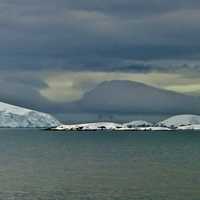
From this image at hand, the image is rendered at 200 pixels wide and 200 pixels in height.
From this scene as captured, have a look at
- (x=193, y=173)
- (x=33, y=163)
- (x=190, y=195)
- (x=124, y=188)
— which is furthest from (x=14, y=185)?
(x=33, y=163)

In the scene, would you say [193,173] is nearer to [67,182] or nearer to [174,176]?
[174,176]

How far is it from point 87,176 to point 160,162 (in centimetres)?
A: 3396

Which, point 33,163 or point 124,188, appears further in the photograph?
point 33,163

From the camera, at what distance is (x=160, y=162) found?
12600cm

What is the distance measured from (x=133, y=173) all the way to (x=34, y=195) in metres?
29.1

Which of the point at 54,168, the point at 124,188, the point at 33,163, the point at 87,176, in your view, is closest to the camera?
the point at 124,188

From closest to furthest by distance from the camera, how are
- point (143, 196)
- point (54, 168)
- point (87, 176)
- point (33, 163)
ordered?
point (143, 196) → point (87, 176) → point (54, 168) → point (33, 163)

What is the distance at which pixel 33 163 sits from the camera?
124m

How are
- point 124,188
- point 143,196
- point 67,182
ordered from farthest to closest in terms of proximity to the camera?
point 67,182
point 124,188
point 143,196

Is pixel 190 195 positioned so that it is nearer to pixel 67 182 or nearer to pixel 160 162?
pixel 67 182

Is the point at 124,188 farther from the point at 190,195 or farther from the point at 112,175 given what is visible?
the point at 112,175

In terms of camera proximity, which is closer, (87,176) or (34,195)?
(34,195)

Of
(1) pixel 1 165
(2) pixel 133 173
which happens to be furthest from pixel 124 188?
(1) pixel 1 165

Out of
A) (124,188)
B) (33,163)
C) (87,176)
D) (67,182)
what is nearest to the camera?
(124,188)
